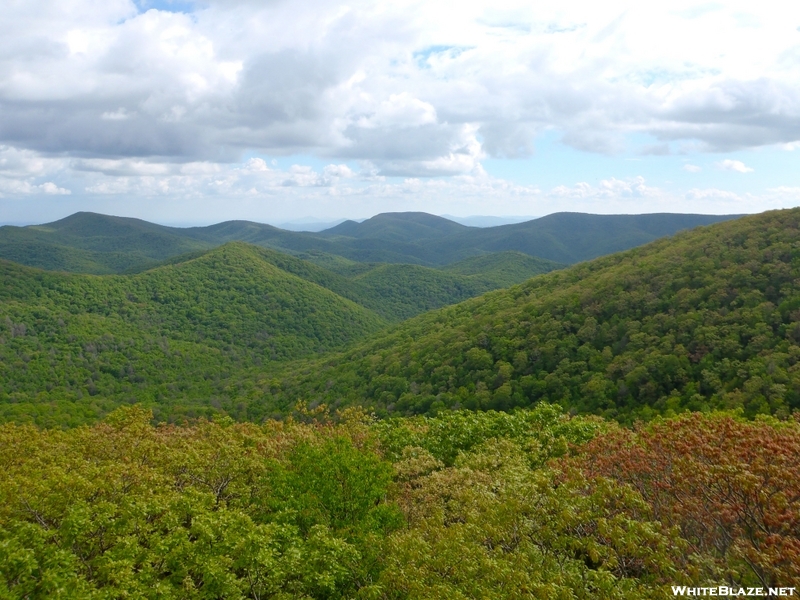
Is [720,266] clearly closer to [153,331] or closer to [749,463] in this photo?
[749,463]

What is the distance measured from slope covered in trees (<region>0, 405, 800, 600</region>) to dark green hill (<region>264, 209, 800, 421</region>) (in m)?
27.5

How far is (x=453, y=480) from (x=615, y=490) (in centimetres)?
789

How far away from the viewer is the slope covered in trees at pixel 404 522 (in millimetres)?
12453

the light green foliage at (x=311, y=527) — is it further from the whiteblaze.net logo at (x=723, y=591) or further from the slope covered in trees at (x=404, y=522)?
the whiteblaze.net logo at (x=723, y=591)

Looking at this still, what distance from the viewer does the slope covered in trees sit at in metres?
12.5

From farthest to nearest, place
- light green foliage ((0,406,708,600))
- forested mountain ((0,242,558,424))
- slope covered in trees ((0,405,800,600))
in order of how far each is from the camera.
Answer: forested mountain ((0,242,558,424)) < light green foliage ((0,406,708,600)) < slope covered in trees ((0,405,800,600))

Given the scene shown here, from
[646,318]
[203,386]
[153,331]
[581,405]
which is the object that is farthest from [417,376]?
[153,331]

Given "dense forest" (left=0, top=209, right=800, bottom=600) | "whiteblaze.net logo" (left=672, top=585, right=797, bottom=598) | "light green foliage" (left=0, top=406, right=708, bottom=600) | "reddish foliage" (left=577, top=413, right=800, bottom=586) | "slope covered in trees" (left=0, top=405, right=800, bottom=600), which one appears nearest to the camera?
"whiteblaze.net logo" (left=672, top=585, right=797, bottom=598)

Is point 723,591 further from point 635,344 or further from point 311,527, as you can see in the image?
point 635,344

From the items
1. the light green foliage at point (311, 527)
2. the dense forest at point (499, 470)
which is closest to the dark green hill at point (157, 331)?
the dense forest at point (499, 470)

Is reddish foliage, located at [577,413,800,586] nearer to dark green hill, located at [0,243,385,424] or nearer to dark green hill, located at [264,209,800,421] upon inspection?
dark green hill, located at [264,209,800,421]

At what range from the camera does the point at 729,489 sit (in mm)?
13648

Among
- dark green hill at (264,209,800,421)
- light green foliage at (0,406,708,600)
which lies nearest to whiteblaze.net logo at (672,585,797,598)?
light green foliage at (0,406,708,600)

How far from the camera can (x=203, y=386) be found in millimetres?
117250
